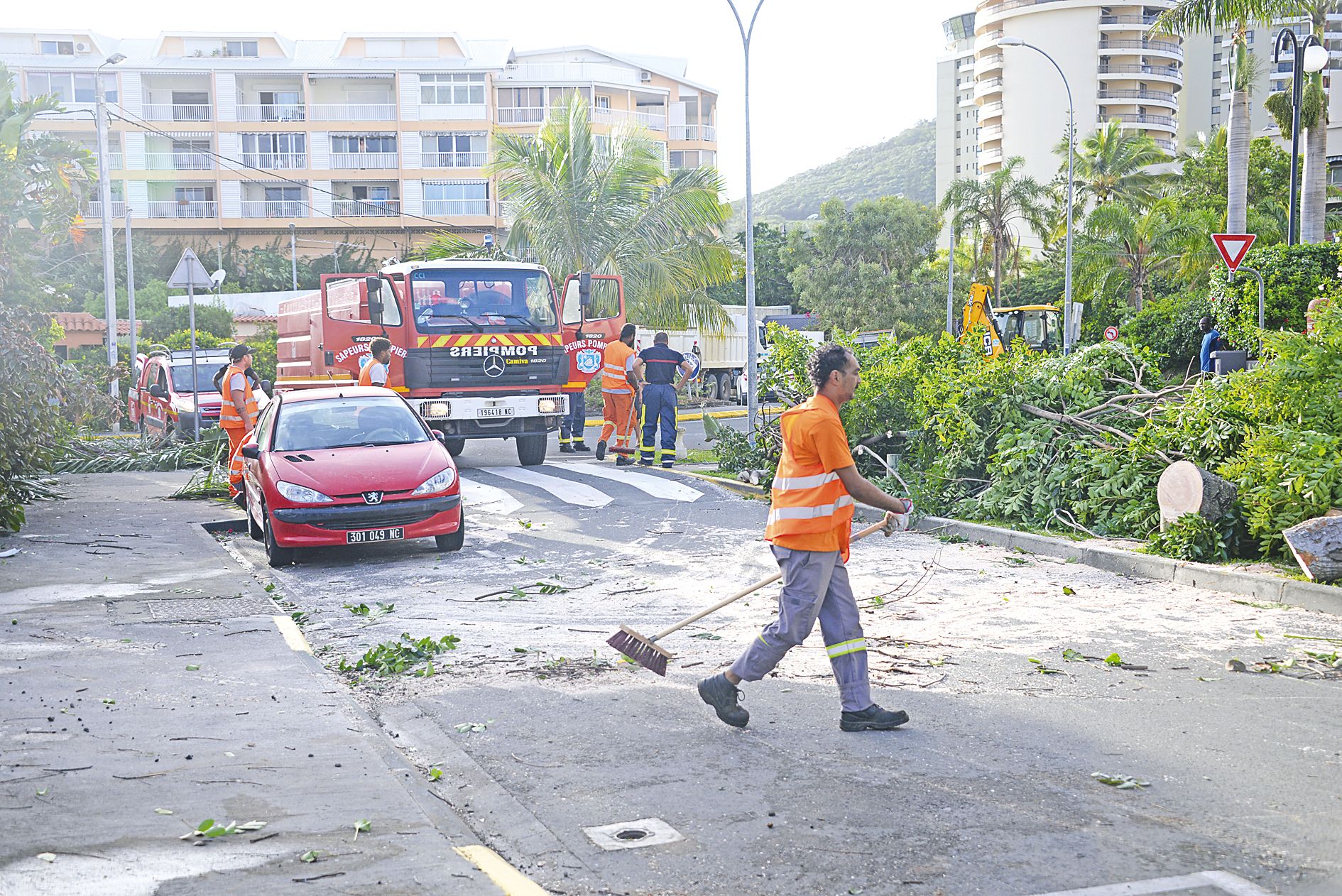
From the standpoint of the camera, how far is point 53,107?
57.3 ft

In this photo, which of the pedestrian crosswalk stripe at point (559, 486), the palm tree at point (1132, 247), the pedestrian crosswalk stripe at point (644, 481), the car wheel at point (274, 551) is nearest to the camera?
the car wheel at point (274, 551)

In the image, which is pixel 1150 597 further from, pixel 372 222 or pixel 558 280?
pixel 372 222

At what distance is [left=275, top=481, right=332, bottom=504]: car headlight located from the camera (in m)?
10.9

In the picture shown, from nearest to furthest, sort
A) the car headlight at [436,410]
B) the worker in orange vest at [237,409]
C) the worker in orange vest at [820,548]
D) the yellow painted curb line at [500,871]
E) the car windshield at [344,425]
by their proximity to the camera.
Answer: the yellow painted curb line at [500,871] → the worker in orange vest at [820,548] → the car windshield at [344,425] → the worker in orange vest at [237,409] → the car headlight at [436,410]

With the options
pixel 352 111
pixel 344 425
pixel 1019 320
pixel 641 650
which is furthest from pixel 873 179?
pixel 641 650

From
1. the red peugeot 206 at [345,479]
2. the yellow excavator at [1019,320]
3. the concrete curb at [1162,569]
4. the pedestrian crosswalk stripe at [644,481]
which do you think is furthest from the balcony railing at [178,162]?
the concrete curb at [1162,569]

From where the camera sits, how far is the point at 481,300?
1859 cm

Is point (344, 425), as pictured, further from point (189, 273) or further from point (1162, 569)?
point (189, 273)

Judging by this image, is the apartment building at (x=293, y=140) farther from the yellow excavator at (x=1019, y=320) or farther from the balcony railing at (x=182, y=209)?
the yellow excavator at (x=1019, y=320)

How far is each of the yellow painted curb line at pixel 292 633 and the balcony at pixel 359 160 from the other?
189 ft

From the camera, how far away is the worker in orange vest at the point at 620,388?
62.3 feet

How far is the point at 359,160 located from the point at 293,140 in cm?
324

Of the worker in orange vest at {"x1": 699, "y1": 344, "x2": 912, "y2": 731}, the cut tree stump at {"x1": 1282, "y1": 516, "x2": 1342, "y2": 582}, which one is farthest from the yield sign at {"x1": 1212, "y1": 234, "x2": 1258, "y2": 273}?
the worker in orange vest at {"x1": 699, "y1": 344, "x2": 912, "y2": 731}

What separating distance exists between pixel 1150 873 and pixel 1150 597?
5.21 m
